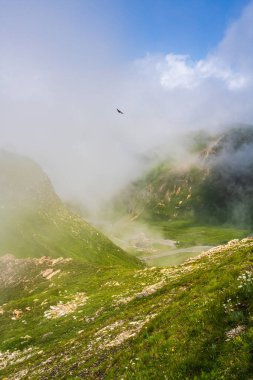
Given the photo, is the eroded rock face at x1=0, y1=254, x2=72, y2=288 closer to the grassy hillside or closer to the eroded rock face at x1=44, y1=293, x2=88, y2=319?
the eroded rock face at x1=44, y1=293, x2=88, y2=319

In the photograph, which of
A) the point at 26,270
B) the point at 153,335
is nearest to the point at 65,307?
the point at 153,335

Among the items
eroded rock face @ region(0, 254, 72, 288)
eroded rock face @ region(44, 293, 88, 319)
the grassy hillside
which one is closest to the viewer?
the grassy hillside

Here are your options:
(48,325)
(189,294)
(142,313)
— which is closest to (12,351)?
(48,325)

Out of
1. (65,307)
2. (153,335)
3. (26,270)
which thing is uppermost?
(153,335)

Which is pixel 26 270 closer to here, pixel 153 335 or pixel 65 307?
pixel 65 307

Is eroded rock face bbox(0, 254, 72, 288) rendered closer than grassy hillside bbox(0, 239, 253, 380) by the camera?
No

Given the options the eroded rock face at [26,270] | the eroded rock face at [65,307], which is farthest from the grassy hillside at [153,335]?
the eroded rock face at [26,270]

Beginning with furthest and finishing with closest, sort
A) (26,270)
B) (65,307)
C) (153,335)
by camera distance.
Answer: (26,270), (65,307), (153,335)

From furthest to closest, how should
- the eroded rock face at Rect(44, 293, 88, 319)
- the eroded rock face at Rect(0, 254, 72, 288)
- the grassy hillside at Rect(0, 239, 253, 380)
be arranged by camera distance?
the eroded rock face at Rect(0, 254, 72, 288) → the eroded rock face at Rect(44, 293, 88, 319) → the grassy hillside at Rect(0, 239, 253, 380)

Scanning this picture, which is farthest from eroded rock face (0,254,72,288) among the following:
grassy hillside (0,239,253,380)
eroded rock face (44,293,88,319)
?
grassy hillside (0,239,253,380)

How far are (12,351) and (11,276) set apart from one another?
74413 millimetres

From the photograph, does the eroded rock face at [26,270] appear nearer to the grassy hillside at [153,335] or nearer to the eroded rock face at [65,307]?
the eroded rock face at [65,307]

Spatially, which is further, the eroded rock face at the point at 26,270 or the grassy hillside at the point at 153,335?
the eroded rock face at the point at 26,270

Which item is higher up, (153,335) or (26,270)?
(153,335)
